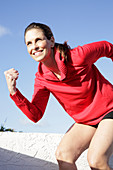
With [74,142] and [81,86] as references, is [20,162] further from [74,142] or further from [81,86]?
[81,86]

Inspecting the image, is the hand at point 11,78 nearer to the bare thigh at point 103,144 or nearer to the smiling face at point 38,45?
the smiling face at point 38,45

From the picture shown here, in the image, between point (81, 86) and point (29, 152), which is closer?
point (81, 86)

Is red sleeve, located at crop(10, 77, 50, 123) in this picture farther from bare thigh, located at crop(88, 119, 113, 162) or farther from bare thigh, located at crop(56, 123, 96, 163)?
bare thigh, located at crop(88, 119, 113, 162)

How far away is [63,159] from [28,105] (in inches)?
20.0

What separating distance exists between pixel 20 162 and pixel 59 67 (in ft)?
5.10

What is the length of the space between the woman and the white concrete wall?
1.07 metres

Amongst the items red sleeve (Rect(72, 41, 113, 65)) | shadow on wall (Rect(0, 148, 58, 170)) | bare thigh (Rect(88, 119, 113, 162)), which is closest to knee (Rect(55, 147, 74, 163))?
bare thigh (Rect(88, 119, 113, 162))

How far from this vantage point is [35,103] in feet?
7.92

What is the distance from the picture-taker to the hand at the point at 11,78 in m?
2.20

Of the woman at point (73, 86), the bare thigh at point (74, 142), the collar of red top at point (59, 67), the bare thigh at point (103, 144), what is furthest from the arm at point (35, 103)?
the bare thigh at point (103, 144)

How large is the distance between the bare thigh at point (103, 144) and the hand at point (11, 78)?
707 mm

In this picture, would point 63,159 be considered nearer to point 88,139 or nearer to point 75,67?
point 88,139

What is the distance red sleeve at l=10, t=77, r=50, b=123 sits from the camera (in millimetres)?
2287

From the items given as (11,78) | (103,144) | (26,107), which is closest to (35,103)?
(26,107)
